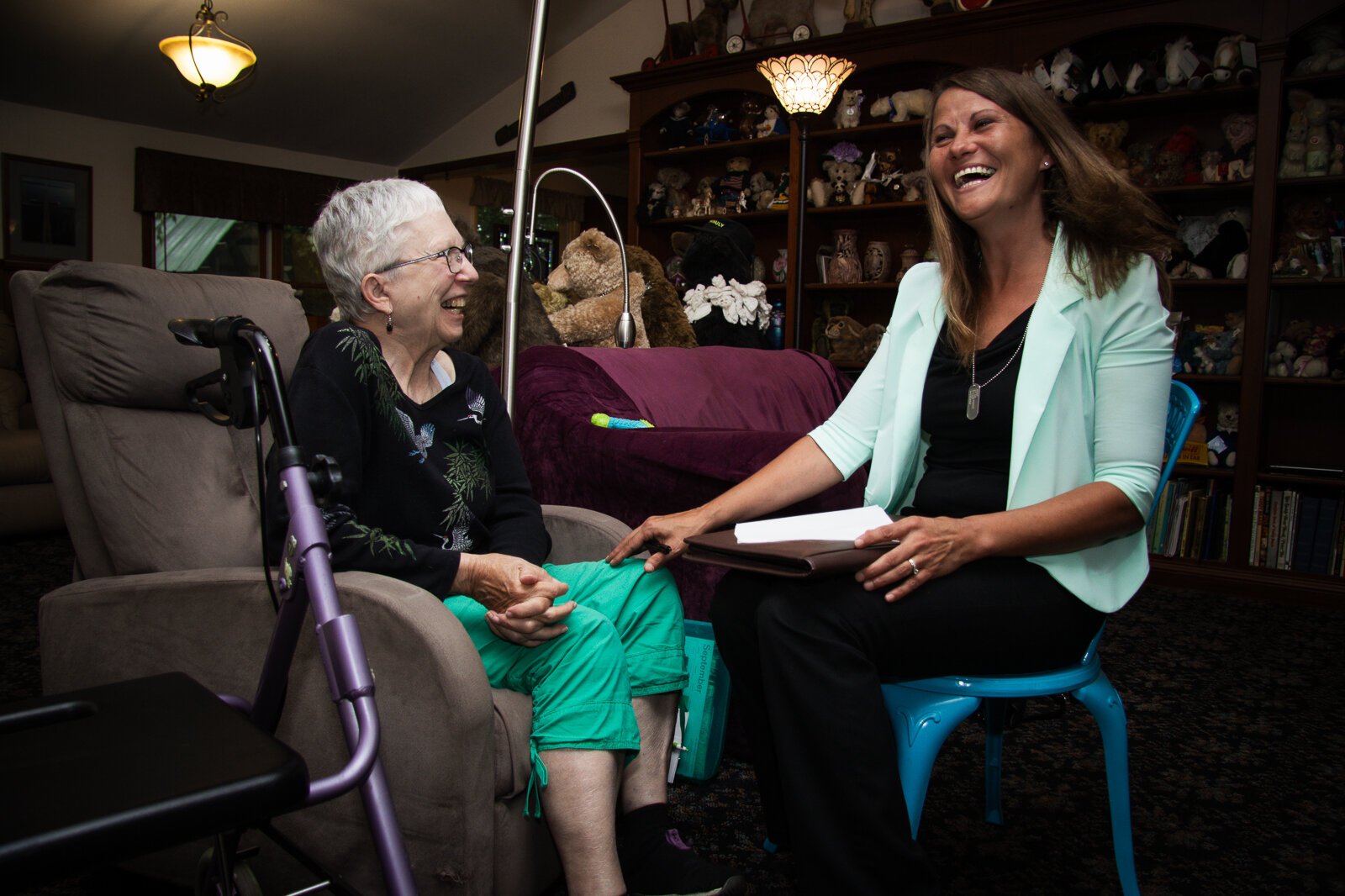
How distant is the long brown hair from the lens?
1.25m


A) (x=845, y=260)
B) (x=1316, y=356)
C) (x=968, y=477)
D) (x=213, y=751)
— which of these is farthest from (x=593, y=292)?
(x=1316, y=356)

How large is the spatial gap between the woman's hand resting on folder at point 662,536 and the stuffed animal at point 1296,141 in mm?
3363

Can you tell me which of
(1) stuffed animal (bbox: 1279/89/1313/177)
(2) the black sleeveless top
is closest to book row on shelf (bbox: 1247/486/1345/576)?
(1) stuffed animal (bbox: 1279/89/1313/177)

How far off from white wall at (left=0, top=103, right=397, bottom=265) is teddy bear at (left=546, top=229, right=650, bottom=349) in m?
4.40

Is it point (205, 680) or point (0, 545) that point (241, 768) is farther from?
point (0, 545)

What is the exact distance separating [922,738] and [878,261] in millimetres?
3879

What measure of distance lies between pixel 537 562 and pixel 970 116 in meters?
0.90

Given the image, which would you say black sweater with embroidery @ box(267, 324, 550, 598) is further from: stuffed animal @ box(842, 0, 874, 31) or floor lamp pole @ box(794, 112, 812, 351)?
stuffed animal @ box(842, 0, 874, 31)

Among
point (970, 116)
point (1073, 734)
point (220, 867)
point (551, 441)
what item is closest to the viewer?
point (220, 867)

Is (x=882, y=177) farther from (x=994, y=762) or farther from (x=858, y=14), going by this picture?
(x=994, y=762)

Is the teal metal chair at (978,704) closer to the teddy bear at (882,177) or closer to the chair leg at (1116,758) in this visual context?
the chair leg at (1116,758)

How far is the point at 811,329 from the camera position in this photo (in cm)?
507

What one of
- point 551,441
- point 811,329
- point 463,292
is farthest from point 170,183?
point 463,292

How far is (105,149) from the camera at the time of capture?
6.19m
